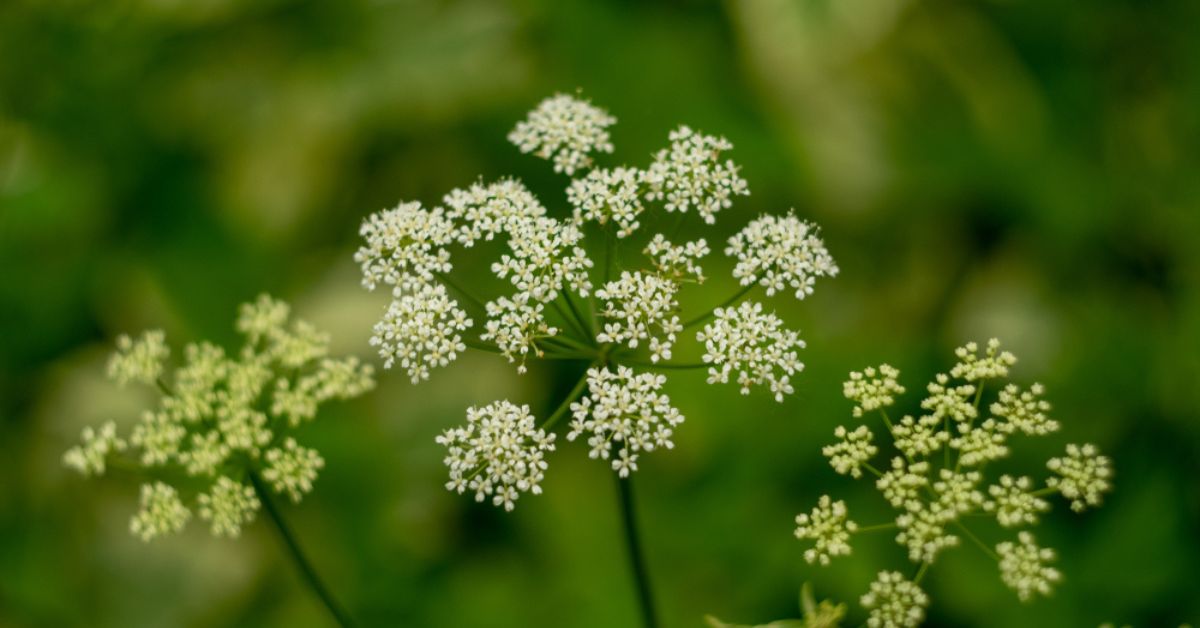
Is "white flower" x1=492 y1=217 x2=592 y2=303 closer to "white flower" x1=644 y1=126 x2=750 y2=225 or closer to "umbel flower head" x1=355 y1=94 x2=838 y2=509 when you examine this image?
"umbel flower head" x1=355 y1=94 x2=838 y2=509

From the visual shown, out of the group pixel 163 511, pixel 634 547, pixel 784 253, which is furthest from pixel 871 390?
pixel 163 511

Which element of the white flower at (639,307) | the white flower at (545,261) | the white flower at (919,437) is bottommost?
the white flower at (919,437)

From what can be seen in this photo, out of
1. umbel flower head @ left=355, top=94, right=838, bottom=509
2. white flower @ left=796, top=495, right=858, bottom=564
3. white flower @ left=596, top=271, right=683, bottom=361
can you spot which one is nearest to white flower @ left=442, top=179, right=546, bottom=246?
umbel flower head @ left=355, top=94, right=838, bottom=509

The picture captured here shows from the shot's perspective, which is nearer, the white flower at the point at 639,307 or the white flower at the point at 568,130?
the white flower at the point at 639,307

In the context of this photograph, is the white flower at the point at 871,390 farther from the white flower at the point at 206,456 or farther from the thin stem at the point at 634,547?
the white flower at the point at 206,456

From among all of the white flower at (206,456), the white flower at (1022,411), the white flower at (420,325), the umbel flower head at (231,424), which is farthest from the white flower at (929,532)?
the white flower at (206,456)

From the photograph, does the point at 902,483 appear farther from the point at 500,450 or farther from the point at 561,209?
the point at 561,209

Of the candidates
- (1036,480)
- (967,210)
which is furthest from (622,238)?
(967,210)
